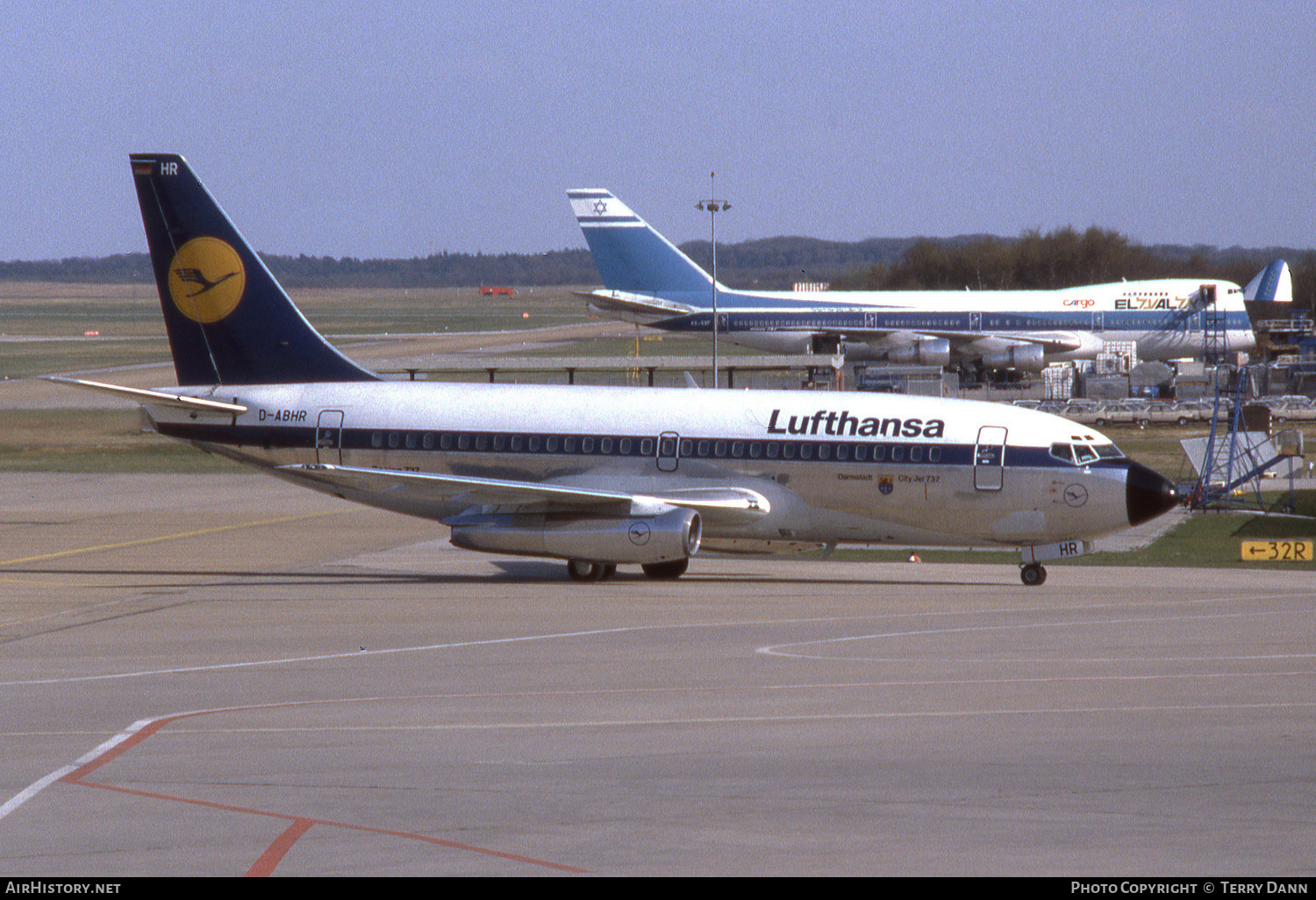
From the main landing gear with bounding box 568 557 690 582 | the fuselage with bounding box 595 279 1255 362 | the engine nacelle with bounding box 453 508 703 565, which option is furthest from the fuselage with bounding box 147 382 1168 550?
the fuselage with bounding box 595 279 1255 362

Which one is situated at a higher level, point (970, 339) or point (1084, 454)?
point (1084, 454)

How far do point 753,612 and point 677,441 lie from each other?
5.41m

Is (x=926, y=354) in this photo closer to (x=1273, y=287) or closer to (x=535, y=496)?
(x=1273, y=287)

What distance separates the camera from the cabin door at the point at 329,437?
29.9 metres

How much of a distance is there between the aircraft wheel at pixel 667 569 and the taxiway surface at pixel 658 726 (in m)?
0.82

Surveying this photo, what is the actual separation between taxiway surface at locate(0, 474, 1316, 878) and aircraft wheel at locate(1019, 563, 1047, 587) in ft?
0.93

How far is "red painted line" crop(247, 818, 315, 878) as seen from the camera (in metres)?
9.87

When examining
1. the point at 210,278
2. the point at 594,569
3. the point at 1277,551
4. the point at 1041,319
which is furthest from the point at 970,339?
the point at 210,278

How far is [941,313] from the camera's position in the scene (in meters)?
80.2

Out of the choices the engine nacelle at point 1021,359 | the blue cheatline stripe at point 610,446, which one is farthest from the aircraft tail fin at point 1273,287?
the blue cheatline stripe at point 610,446

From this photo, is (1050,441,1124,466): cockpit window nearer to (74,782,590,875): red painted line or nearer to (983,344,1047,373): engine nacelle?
(74,782,590,875): red painted line

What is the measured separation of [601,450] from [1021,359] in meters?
54.5

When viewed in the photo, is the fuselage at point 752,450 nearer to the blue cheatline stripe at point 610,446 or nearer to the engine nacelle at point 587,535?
the blue cheatline stripe at point 610,446
